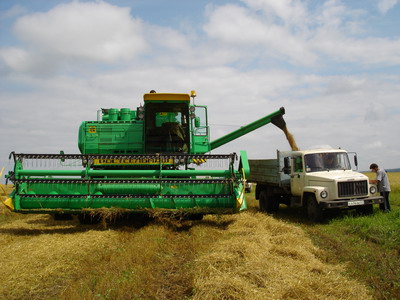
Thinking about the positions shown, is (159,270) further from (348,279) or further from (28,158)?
(28,158)

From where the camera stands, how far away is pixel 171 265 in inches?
206

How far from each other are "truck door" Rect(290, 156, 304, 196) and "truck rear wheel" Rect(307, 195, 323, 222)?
55 centimetres

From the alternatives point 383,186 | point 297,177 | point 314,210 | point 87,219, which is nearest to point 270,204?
point 297,177

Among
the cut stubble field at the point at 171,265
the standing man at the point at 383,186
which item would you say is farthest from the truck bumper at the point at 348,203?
the cut stubble field at the point at 171,265

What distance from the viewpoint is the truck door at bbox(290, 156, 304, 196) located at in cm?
1052

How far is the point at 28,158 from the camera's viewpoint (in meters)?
7.77

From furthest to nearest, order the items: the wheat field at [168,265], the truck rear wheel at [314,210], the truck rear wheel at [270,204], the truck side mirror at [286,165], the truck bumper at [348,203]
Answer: the truck rear wheel at [270,204]
the truck side mirror at [286,165]
the truck rear wheel at [314,210]
the truck bumper at [348,203]
the wheat field at [168,265]

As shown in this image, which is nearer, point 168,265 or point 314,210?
point 168,265

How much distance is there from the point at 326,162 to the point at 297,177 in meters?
0.90

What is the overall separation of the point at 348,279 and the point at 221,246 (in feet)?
5.97

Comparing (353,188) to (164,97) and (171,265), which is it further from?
(171,265)

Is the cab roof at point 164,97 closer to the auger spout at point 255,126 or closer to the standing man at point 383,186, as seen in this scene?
the auger spout at point 255,126

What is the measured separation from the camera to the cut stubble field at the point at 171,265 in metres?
4.04

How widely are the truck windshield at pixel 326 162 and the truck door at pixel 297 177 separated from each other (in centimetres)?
23
